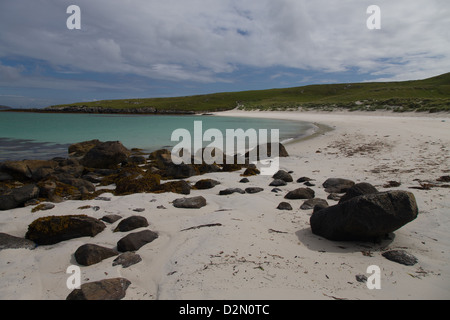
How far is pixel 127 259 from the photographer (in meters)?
3.84

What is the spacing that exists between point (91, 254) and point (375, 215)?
4.08m

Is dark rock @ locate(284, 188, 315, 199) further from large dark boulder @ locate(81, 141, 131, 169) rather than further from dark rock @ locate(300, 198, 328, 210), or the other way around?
large dark boulder @ locate(81, 141, 131, 169)

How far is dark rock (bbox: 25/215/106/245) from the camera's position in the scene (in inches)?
184

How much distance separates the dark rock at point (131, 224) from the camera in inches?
193

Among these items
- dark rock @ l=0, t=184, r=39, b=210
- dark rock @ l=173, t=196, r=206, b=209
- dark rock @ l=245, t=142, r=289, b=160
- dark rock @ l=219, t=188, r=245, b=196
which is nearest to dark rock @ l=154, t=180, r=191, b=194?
dark rock @ l=219, t=188, r=245, b=196

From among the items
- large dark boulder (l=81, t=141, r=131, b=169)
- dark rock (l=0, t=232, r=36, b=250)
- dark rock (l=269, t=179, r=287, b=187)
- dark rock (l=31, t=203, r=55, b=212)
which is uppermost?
large dark boulder (l=81, t=141, r=131, b=169)

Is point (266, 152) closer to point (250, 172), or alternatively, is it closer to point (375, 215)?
point (250, 172)

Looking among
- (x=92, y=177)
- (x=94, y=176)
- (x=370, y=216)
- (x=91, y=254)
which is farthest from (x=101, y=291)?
(x=94, y=176)

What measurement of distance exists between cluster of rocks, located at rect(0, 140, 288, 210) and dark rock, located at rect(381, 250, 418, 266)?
4901 mm

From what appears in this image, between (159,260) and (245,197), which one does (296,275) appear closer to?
(159,260)

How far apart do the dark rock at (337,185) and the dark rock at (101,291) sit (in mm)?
5339

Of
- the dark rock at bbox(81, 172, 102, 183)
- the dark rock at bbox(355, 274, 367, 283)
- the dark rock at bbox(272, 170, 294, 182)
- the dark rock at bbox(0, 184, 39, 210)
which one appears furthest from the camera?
the dark rock at bbox(81, 172, 102, 183)

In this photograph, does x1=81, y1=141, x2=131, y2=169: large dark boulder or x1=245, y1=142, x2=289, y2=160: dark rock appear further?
x1=245, y1=142, x2=289, y2=160: dark rock
